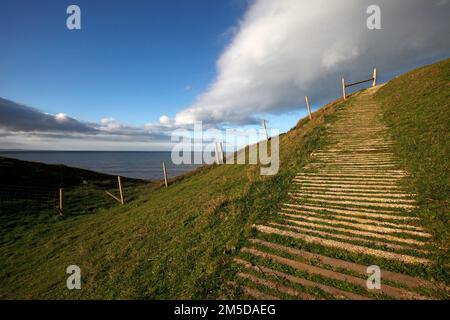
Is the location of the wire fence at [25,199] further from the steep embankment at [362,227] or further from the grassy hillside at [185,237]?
the steep embankment at [362,227]

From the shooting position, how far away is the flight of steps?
5.17 metres

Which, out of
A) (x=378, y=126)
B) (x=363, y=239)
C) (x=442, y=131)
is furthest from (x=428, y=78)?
(x=363, y=239)

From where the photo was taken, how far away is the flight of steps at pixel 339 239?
517cm

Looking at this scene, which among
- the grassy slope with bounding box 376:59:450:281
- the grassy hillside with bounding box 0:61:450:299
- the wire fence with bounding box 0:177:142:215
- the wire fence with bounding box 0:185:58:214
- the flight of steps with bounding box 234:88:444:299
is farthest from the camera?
the wire fence with bounding box 0:185:58:214

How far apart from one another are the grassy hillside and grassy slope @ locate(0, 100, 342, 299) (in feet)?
0.14

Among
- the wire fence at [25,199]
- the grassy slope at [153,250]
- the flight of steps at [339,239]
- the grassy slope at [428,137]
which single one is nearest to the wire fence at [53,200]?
the wire fence at [25,199]

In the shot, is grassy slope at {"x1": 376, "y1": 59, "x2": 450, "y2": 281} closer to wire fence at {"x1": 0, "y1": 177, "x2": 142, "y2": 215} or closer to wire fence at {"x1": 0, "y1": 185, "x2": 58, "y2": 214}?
wire fence at {"x1": 0, "y1": 177, "x2": 142, "y2": 215}

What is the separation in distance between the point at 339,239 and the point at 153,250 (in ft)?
22.7

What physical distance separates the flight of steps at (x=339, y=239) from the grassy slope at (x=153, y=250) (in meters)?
0.90

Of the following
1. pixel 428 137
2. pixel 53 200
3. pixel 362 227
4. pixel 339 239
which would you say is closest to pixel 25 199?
pixel 53 200

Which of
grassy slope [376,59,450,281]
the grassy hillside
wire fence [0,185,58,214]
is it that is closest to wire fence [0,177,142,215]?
wire fence [0,185,58,214]

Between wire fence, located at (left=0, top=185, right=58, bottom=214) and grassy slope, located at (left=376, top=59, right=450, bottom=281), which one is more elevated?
grassy slope, located at (left=376, top=59, right=450, bottom=281)

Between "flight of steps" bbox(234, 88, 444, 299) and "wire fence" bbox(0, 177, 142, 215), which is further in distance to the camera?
"wire fence" bbox(0, 177, 142, 215)

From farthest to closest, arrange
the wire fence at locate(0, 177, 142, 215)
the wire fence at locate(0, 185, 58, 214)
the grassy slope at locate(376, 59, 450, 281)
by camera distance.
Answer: the wire fence at locate(0, 185, 58, 214)
the wire fence at locate(0, 177, 142, 215)
the grassy slope at locate(376, 59, 450, 281)
